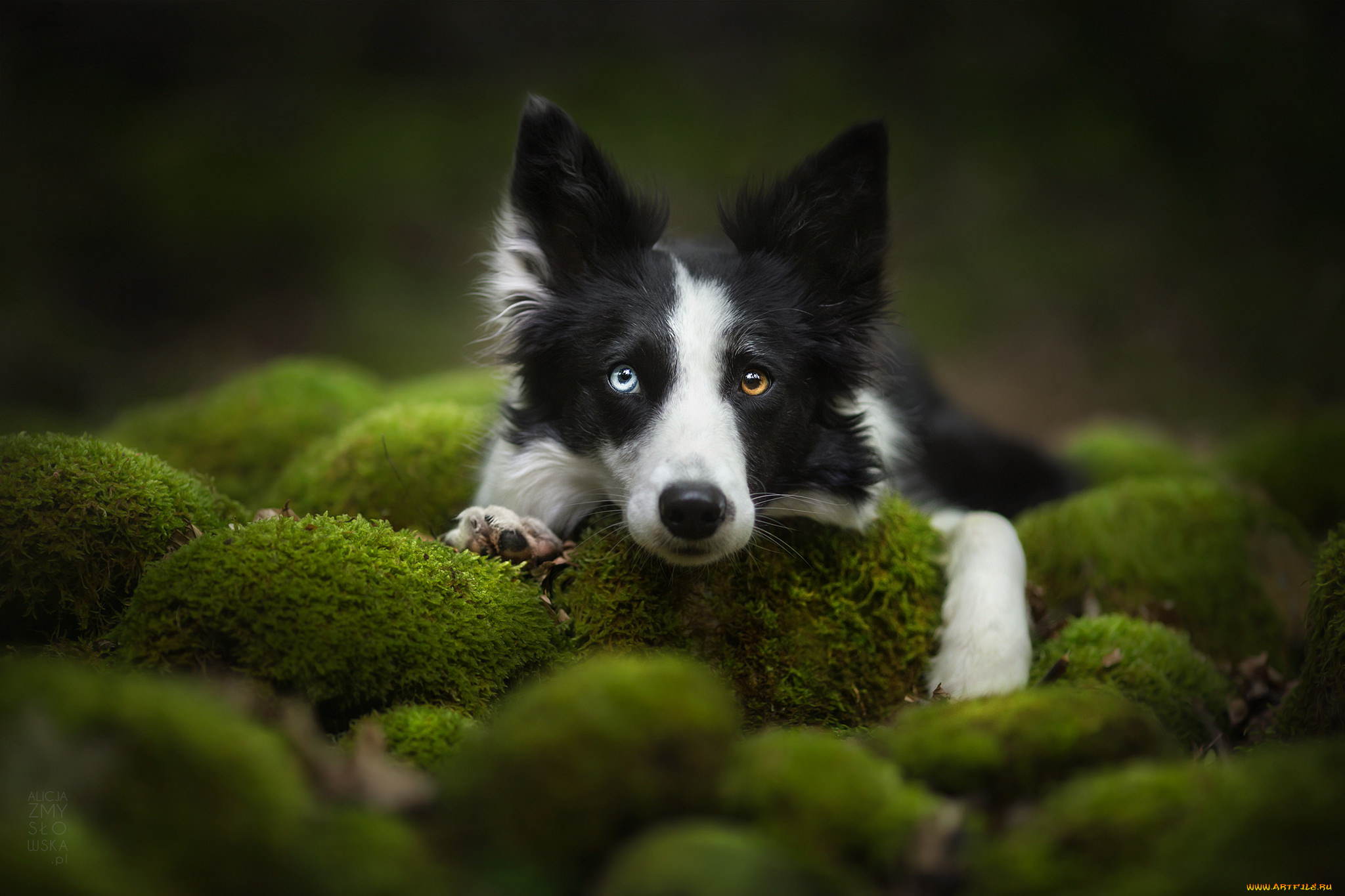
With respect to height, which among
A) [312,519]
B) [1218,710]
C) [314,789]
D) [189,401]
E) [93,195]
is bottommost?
[314,789]

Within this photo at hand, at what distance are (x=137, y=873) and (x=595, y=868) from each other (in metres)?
0.75

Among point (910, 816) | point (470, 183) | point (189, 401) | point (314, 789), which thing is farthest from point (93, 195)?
point (910, 816)

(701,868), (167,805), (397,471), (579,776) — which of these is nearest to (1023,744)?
(701,868)

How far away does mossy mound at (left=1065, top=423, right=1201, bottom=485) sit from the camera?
606cm

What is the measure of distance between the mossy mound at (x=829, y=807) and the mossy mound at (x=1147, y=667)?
155 centimetres

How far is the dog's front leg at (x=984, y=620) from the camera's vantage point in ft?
9.45

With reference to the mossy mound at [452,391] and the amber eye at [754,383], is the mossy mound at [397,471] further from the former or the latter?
the amber eye at [754,383]

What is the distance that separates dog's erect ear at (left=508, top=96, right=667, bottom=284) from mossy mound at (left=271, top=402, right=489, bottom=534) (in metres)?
1.00

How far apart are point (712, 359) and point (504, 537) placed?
3.00 feet

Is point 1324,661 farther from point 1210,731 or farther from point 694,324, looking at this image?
point 694,324

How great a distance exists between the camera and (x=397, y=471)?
3.89 meters

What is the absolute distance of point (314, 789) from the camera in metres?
1.69

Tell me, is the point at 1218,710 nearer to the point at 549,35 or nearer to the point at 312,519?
the point at 312,519

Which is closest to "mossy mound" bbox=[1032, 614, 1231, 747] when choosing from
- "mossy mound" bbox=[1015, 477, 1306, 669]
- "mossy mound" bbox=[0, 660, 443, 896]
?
"mossy mound" bbox=[1015, 477, 1306, 669]
